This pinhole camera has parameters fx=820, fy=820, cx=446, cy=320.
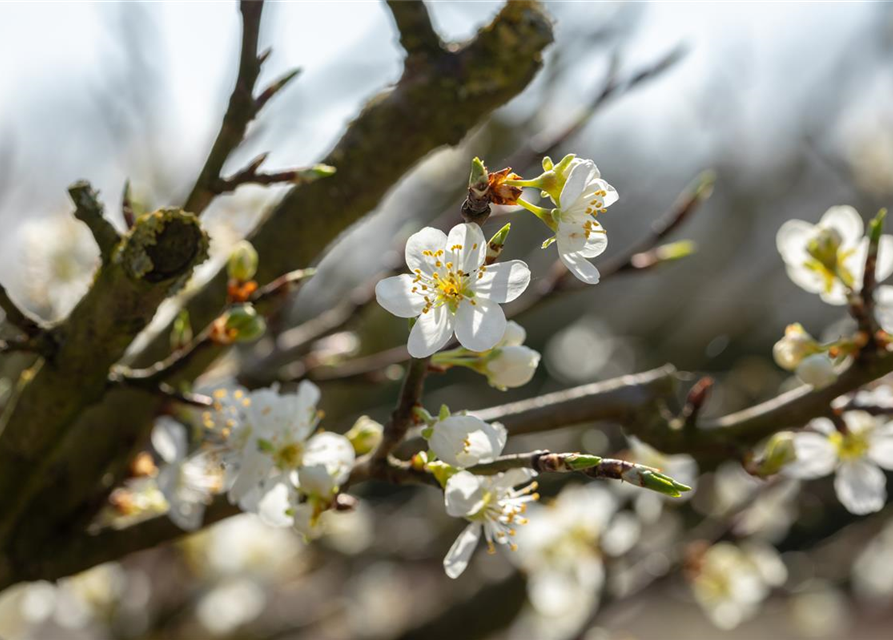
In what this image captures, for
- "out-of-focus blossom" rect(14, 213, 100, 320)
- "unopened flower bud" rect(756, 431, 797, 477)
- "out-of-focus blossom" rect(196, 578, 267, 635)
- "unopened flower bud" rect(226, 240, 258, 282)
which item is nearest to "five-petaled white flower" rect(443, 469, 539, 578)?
"unopened flower bud" rect(756, 431, 797, 477)

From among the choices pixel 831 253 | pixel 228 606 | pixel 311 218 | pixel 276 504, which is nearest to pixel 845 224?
pixel 831 253

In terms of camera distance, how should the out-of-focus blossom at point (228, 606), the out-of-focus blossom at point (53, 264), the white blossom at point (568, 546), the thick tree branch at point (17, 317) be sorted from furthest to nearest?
the out-of-focus blossom at point (228, 606), the white blossom at point (568, 546), the out-of-focus blossom at point (53, 264), the thick tree branch at point (17, 317)

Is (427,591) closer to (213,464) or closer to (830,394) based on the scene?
(213,464)

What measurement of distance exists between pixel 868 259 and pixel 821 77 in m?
3.73

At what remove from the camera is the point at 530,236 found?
525cm

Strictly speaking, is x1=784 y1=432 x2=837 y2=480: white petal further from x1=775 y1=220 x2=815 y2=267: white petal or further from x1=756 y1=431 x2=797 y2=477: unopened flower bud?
x1=775 y1=220 x2=815 y2=267: white petal

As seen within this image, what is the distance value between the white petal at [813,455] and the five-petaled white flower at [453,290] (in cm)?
69

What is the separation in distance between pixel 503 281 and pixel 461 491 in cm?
23

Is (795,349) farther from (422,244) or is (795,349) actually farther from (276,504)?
(276,504)

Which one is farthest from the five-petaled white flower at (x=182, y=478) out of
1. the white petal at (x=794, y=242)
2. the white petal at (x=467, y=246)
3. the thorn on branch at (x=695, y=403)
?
the white petal at (x=794, y=242)

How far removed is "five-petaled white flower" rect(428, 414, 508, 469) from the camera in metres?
0.87

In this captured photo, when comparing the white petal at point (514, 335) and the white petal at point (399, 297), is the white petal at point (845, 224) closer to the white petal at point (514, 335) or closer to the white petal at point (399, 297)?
the white petal at point (514, 335)

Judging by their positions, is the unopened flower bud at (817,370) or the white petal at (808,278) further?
the white petal at (808,278)

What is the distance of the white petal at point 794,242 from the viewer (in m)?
1.29
